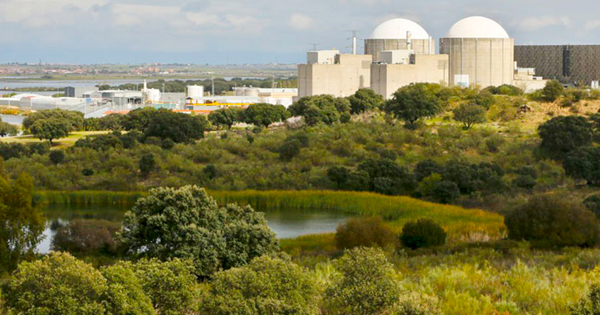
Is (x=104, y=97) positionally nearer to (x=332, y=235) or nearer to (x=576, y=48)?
(x=576, y=48)

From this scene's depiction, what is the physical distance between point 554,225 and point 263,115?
34275 mm

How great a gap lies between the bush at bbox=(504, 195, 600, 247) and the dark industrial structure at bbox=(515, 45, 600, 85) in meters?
53.0

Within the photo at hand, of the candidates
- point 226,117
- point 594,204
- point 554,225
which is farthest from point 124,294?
point 226,117

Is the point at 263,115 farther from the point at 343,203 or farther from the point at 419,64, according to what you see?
the point at 343,203

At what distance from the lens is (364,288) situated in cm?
1298

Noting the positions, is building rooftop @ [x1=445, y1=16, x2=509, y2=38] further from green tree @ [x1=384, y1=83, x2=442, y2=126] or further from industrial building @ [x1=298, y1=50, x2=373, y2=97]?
green tree @ [x1=384, y1=83, x2=442, y2=126]

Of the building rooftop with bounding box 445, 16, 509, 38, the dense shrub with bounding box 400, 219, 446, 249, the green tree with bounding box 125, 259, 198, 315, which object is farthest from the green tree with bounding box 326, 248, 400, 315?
the building rooftop with bounding box 445, 16, 509, 38

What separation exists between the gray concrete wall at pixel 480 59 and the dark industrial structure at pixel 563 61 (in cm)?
1252

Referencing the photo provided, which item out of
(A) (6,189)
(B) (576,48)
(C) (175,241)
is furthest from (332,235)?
(B) (576,48)

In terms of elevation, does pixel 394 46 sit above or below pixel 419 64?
above

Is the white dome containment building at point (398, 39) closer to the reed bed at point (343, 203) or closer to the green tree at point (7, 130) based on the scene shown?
the green tree at point (7, 130)

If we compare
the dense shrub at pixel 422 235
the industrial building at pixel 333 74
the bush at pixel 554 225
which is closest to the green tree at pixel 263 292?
the dense shrub at pixel 422 235

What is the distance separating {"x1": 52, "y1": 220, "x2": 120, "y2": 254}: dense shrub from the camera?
21484 millimetres

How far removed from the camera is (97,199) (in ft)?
106
